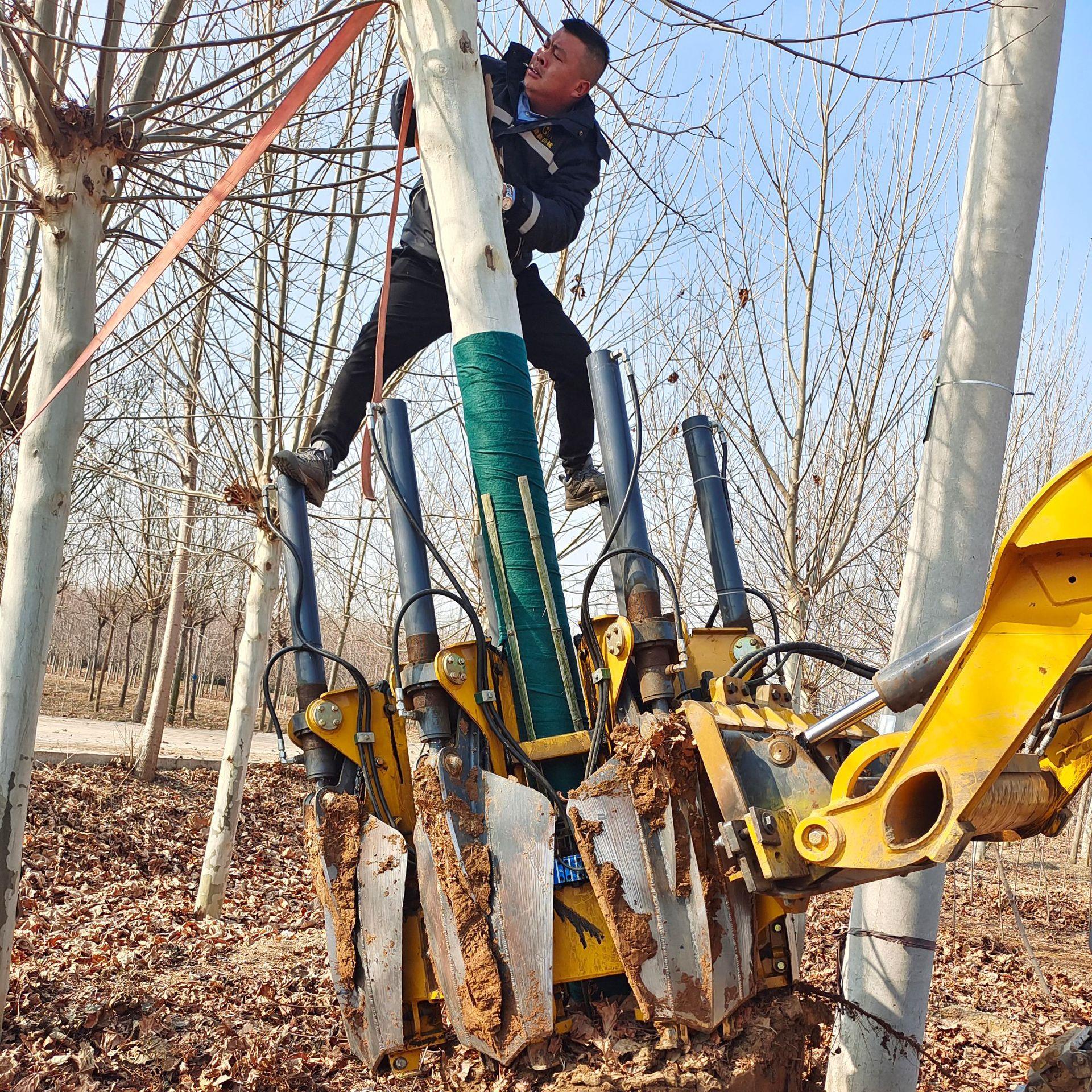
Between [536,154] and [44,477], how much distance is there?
8.14 feet

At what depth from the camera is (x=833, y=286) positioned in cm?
993

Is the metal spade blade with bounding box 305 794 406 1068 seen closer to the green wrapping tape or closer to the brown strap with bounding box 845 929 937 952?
the green wrapping tape

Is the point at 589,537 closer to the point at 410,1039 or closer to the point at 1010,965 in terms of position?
the point at 1010,965

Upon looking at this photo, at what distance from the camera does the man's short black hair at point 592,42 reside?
317cm

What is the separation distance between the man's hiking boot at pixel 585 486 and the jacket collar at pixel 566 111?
3.61 ft

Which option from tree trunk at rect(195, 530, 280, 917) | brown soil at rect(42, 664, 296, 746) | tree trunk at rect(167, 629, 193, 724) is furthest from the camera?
tree trunk at rect(167, 629, 193, 724)

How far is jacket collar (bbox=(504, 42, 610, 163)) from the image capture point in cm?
330

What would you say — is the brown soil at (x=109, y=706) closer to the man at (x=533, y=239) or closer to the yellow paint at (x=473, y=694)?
the man at (x=533, y=239)

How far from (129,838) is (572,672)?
870cm

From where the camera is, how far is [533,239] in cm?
318

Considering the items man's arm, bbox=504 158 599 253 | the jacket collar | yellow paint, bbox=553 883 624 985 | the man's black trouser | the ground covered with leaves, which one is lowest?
the ground covered with leaves

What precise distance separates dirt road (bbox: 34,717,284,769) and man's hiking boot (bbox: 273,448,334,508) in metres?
8.52

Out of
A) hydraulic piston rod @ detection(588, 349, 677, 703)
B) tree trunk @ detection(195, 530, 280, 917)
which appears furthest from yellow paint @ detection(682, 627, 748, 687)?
tree trunk @ detection(195, 530, 280, 917)

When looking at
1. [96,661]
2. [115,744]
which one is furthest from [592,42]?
[96,661]
